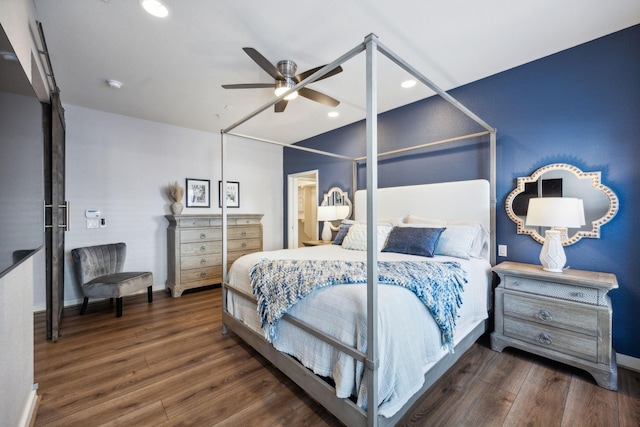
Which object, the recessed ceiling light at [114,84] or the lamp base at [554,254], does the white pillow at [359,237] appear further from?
the recessed ceiling light at [114,84]

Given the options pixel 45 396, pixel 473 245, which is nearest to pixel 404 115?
pixel 473 245

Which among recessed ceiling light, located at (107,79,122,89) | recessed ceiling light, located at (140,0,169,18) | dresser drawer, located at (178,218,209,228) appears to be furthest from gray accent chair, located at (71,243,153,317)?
recessed ceiling light, located at (140,0,169,18)

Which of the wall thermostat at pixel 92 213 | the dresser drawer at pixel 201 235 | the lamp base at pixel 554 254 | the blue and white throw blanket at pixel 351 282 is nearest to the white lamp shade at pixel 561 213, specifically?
the lamp base at pixel 554 254

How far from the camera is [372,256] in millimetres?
1281

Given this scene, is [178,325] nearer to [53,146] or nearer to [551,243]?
[53,146]

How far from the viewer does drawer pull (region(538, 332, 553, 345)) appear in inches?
82.5

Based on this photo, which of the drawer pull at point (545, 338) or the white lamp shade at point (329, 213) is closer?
the drawer pull at point (545, 338)

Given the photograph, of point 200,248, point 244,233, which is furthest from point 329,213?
point 200,248

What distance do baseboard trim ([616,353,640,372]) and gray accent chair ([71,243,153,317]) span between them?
476 centimetres

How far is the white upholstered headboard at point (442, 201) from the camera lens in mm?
2814

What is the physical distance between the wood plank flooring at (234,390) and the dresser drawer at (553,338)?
0.18 m

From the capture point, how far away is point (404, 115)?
11.8 ft

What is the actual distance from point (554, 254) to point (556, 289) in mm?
274

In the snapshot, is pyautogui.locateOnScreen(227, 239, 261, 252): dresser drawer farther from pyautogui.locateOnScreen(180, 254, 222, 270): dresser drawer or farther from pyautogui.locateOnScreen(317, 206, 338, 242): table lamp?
pyautogui.locateOnScreen(317, 206, 338, 242): table lamp
